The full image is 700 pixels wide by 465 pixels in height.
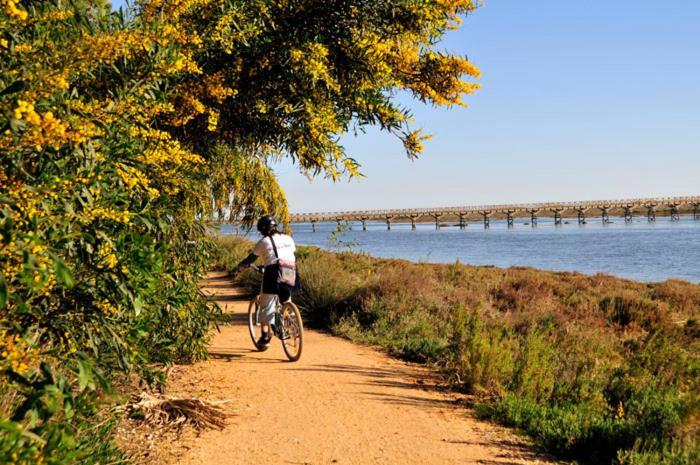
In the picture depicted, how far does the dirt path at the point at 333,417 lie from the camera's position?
4902mm

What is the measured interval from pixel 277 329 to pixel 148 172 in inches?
143

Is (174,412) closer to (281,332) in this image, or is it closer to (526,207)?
(281,332)

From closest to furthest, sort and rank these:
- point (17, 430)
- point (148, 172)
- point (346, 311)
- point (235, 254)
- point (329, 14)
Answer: point (17, 430)
point (148, 172)
point (329, 14)
point (346, 311)
point (235, 254)

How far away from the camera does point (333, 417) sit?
581 centimetres

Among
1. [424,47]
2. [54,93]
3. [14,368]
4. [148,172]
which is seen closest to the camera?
[14,368]

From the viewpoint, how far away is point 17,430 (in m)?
2.17

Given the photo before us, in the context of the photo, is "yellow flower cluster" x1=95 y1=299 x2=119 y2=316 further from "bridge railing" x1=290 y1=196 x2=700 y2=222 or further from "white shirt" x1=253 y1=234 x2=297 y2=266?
"bridge railing" x1=290 y1=196 x2=700 y2=222

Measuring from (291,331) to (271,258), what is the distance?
1112 millimetres

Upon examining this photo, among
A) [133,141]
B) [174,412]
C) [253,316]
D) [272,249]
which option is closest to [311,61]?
[272,249]

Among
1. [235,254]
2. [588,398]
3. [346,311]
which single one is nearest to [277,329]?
[346,311]

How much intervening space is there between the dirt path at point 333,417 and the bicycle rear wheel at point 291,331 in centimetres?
18

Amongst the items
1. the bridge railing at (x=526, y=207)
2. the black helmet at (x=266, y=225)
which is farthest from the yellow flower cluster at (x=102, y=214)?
the bridge railing at (x=526, y=207)

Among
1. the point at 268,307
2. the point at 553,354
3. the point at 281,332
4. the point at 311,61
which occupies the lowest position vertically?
the point at 553,354

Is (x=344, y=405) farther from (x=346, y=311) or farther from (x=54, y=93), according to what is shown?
(x=346, y=311)
